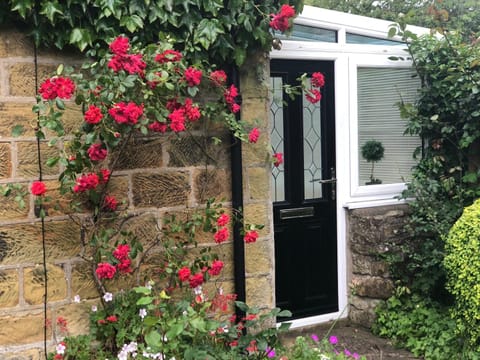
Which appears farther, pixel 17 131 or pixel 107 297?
pixel 107 297

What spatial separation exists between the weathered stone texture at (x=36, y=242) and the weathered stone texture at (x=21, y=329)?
33cm

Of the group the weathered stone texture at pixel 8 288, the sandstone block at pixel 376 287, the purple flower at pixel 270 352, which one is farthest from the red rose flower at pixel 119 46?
the sandstone block at pixel 376 287

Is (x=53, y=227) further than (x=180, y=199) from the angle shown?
No

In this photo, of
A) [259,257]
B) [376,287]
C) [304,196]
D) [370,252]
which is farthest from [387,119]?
[259,257]

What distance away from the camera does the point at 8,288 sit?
10.1 feet

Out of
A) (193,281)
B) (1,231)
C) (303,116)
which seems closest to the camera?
(1,231)

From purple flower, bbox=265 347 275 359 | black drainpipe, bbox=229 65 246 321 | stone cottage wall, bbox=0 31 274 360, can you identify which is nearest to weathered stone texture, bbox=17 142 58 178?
stone cottage wall, bbox=0 31 274 360

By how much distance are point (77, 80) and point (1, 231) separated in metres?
0.97

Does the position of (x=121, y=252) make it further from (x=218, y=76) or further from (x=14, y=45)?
(x=14, y=45)

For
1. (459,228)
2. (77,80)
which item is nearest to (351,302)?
(459,228)

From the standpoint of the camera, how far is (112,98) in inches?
113

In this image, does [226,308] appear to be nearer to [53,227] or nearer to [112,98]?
[53,227]

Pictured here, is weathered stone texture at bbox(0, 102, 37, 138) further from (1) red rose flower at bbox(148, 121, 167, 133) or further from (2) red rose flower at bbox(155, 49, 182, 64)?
(2) red rose flower at bbox(155, 49, 182, 64)

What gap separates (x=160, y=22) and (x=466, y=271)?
106 inches
